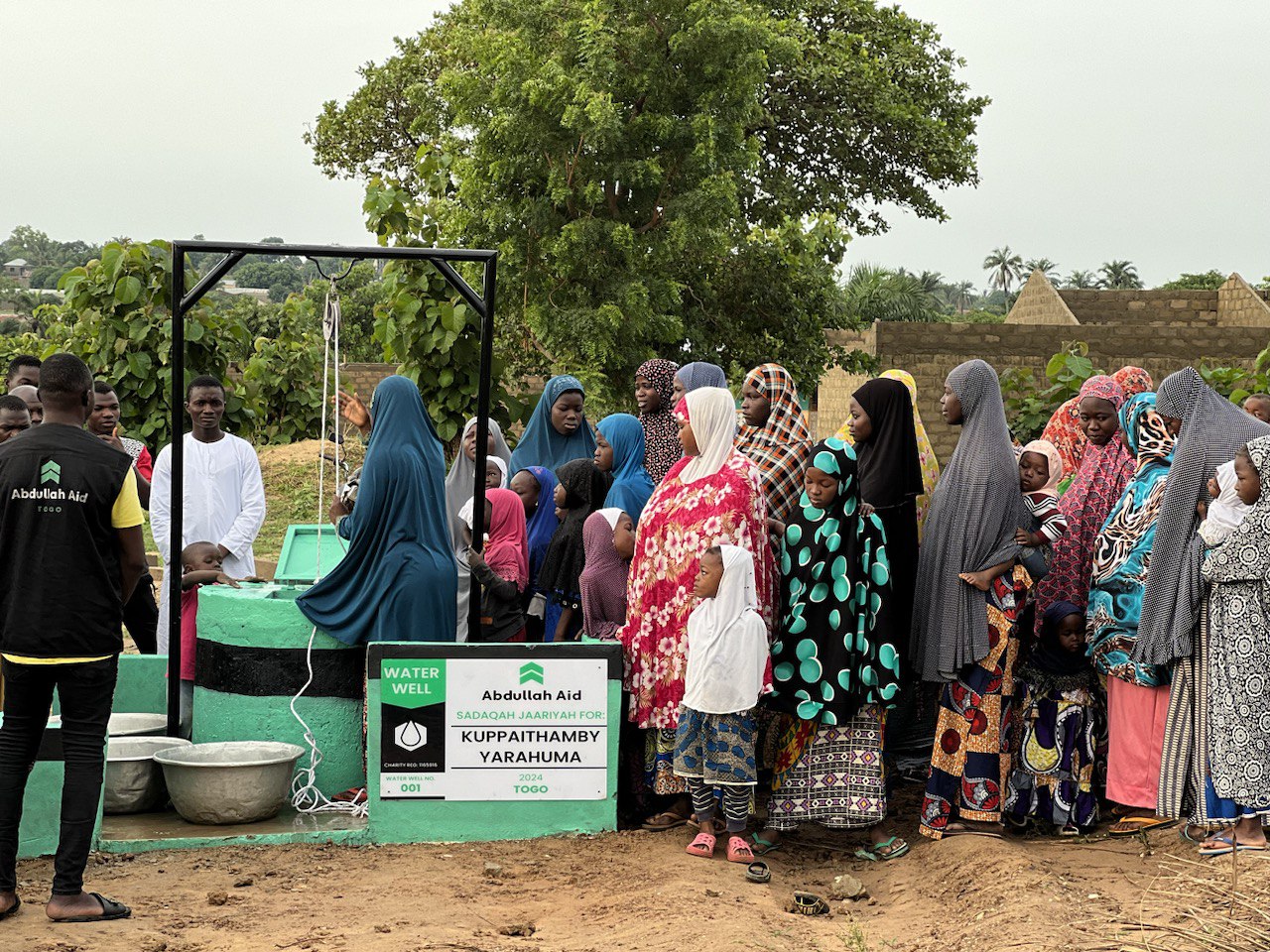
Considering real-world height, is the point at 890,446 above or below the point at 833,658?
above

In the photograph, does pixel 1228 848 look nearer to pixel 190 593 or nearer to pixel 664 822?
pixel 664 822

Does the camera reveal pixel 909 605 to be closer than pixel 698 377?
Yes

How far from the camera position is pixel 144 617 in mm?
7336

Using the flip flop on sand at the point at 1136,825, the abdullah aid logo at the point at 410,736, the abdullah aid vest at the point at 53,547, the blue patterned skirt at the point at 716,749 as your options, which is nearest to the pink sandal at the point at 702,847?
the blue patterned skirt at the point at 716,749

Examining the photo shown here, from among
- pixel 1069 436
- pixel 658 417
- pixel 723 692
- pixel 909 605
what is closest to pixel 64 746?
pixel 723 692

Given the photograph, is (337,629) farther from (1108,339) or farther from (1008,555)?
(1108,339)

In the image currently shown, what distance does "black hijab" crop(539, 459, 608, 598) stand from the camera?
21.1 feet

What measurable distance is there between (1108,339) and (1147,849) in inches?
508

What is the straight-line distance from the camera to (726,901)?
4.94 metres

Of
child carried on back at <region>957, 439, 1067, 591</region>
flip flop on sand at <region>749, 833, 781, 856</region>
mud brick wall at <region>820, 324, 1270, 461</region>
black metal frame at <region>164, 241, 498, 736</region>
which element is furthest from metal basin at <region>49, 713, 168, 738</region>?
mud brick wall at <region>820, 324, 1270, 461</region>

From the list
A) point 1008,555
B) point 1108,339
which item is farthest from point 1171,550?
point 1108,339

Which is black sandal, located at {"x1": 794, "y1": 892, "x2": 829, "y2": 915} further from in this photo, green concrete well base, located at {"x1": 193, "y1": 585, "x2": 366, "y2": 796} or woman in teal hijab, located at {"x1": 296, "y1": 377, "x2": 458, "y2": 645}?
green concrete well base, located at {"x1": 193, "y1": 585, "x2": 366, "y2": 796}

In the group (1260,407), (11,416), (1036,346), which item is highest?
(1036,346)

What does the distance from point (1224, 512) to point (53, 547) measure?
14.0 feet
